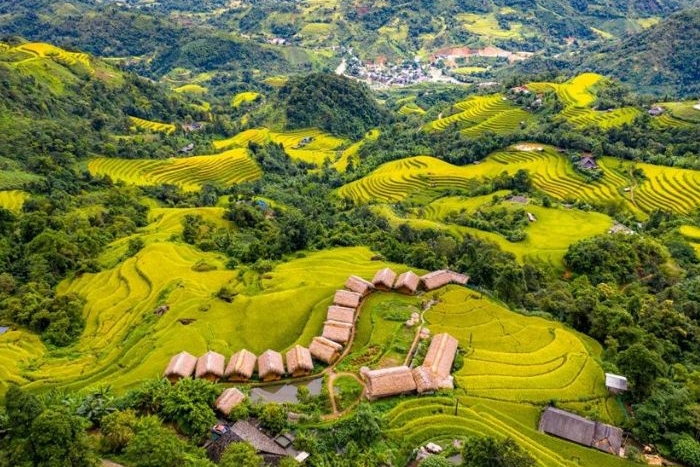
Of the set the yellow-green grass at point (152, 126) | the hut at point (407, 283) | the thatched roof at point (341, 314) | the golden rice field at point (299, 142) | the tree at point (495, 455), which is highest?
the tree at point (495, 455)

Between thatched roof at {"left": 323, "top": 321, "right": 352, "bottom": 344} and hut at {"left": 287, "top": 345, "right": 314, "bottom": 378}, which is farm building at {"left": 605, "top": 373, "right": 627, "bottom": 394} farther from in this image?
hut at {"left": 287, "top": 345, "right": 314, "bottom": 378}

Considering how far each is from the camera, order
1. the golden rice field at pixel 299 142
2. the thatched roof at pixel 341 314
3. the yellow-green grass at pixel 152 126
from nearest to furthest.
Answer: the thatched roof at pixel 341 314, the yellow-green grass at pixel 152 126, the golden rice field at pixel 299 142


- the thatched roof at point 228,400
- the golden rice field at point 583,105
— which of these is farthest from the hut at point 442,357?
the golden rice field at point 583,105

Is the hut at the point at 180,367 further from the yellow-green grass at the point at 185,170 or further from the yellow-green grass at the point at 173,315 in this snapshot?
the yellow-green grass at the point at 185,170

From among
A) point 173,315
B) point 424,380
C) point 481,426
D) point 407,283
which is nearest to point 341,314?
point 407,283

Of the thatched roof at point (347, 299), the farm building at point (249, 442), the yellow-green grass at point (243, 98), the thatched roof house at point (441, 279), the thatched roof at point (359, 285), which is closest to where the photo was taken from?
the farm building at point (249, 442)

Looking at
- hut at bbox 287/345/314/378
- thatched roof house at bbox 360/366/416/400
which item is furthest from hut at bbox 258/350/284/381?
thatched roof house at bbox 360/366/416/400

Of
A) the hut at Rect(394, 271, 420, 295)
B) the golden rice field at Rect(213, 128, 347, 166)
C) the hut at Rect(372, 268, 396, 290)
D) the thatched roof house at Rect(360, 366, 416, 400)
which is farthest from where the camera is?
the golden rice field at Rect(213, 128, 347, 166)
